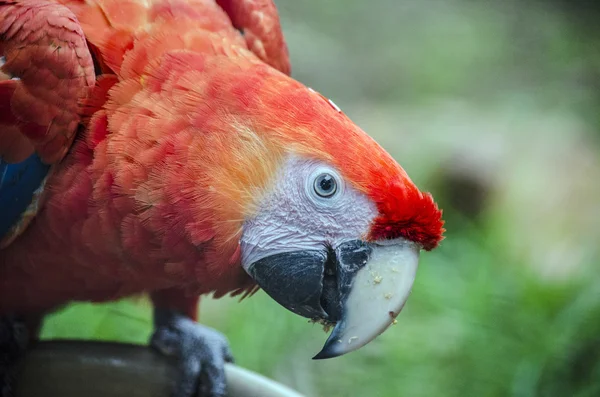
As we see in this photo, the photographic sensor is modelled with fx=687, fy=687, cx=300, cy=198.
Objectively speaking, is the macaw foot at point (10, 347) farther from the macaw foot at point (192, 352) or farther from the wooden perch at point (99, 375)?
the macaw foot at point (192, 352)

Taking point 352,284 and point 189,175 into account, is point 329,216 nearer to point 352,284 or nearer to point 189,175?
point 352,284

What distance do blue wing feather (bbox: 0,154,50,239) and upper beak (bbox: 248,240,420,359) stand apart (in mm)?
414

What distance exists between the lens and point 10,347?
1.32 metres

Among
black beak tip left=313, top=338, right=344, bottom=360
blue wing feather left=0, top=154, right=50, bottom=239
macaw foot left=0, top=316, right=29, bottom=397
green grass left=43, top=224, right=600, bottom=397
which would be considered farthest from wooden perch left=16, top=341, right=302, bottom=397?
green grass left=43, top=224, right=600, bottom=397

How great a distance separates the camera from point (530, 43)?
3.54 m

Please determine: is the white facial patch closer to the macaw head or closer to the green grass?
the macaw head

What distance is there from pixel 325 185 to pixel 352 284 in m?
0.15

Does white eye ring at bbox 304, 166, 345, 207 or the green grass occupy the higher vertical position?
white eye ring at bbox 304, 166, 345, 207

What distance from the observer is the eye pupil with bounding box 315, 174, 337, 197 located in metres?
1.03

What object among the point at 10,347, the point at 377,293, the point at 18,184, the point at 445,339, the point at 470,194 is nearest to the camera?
the point at 377,293

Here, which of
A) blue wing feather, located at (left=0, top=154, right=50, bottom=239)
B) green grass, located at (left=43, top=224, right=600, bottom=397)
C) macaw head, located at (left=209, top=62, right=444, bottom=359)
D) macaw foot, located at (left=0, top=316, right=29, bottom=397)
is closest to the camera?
macaw head, located at (left=209, top=62, right=444, bottom=359)

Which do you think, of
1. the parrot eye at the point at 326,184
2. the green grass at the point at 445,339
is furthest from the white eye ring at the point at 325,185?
the green grass at the point at 445,339

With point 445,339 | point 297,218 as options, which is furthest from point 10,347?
point 445,339

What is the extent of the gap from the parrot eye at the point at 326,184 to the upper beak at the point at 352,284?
0.08 meters
